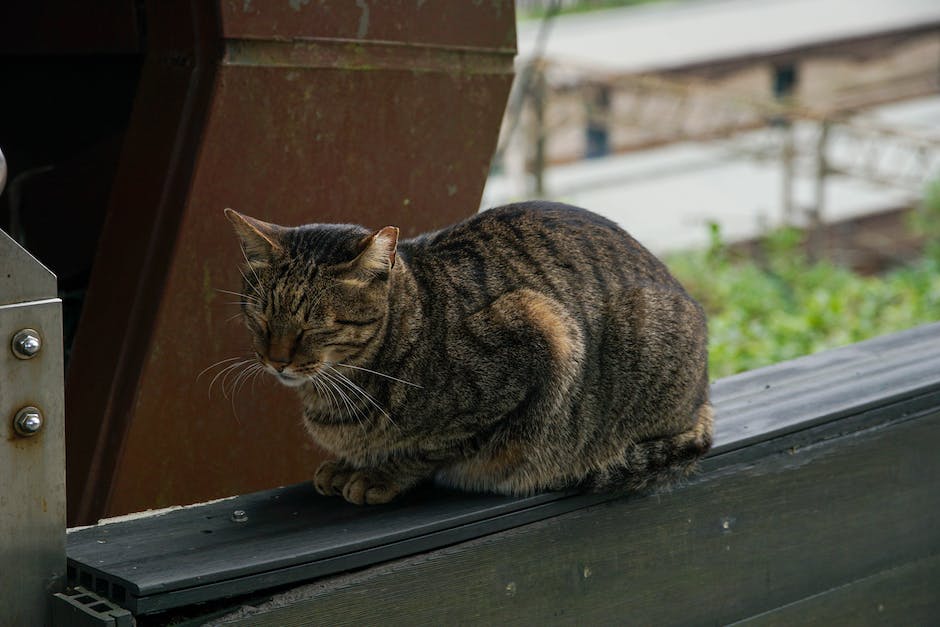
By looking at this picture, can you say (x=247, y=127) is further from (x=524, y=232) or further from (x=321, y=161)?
(x=524, y=232)

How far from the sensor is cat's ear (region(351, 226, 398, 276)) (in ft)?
6.82

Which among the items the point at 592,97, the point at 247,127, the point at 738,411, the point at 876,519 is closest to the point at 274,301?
the point at 247,127

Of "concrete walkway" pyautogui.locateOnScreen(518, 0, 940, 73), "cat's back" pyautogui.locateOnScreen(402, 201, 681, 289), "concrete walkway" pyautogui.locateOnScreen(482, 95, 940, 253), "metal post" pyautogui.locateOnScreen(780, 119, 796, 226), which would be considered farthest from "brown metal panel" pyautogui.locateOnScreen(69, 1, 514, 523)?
"concrete walkway" pyautogui.locateOnScreen(518, 0, 940, 73)

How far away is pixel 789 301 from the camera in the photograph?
6.75m

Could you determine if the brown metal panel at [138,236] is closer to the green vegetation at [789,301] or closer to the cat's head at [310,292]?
the cat's head at [310,292]

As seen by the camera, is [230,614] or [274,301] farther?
[274,301]

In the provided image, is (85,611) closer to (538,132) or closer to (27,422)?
(27,422)

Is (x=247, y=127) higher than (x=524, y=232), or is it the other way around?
(x=247, y=127)

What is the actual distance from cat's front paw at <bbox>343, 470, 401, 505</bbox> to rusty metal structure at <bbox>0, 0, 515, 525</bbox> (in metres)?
0.48

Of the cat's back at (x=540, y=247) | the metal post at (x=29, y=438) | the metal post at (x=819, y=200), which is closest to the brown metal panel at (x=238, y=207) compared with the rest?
the cat's back at (x=540, y=247)

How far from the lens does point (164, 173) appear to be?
2.43 m

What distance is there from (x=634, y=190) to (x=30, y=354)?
9304 millimetres

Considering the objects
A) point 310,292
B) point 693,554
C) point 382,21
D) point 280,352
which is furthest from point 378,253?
point 693,554

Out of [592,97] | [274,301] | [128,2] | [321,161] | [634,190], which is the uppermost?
[128,2]
